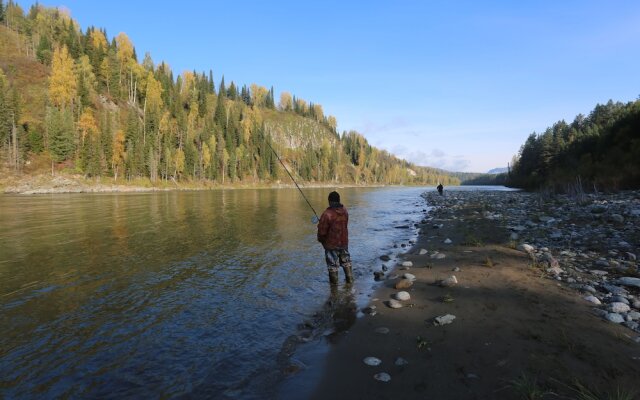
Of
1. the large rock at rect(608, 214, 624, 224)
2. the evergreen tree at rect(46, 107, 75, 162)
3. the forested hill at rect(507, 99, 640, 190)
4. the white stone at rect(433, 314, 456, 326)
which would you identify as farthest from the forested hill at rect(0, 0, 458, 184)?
the white stone at rect(433, 314, 456, 326)

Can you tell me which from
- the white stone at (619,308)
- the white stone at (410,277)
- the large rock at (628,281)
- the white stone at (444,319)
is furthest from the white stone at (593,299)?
the white stone at (410,277)

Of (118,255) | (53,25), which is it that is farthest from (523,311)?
(53,25)

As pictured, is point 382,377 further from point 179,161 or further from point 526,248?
point 179,161

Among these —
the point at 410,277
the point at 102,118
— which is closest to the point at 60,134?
the point at 102,118

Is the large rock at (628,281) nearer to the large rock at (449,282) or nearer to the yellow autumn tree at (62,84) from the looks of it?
the large rock at (449,282)

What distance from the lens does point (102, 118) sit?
10006 centimetres

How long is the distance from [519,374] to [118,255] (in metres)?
15.8

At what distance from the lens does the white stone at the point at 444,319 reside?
6.97 meters

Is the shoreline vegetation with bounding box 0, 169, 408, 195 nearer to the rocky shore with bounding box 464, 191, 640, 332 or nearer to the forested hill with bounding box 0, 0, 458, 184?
the forested hill with bounding box 0, 0, 458, 184

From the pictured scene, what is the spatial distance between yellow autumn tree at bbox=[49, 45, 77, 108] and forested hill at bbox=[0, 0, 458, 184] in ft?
0.78

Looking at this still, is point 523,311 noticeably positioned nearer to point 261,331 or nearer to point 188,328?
point 261,331

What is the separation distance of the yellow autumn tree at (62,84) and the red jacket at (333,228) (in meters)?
108

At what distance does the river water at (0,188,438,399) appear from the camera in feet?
18.4

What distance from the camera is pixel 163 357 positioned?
20.9ft
